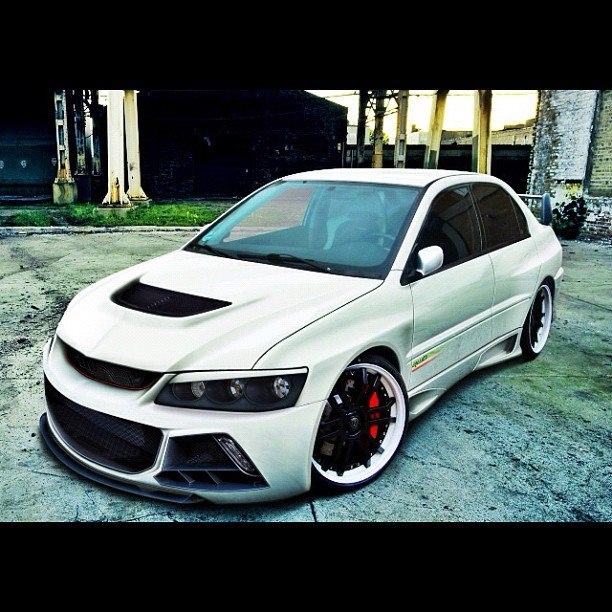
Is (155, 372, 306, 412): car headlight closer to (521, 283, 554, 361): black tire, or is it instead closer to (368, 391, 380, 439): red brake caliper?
(368, 391, 380, 439): red brake caliper

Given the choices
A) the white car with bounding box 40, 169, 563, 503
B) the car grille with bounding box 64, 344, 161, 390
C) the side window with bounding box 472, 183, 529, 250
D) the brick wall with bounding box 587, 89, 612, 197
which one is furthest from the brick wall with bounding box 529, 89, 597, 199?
the car grille with bounding box 64, 344, 161, 390

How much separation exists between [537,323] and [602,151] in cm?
902

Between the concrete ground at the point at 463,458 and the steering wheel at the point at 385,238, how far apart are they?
1149 mm

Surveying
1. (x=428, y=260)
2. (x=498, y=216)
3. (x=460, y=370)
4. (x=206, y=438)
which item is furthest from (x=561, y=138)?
(x=206, y=438)

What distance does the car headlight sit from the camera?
8.21ft

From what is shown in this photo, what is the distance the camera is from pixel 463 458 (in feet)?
10.8

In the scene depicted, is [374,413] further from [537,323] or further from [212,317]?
[537,323]

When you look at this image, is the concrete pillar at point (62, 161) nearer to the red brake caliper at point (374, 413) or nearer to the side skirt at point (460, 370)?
the side skirt at point (460, 370)

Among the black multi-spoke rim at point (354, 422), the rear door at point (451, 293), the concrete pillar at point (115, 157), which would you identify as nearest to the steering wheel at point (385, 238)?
the rear door at point (451, 293)

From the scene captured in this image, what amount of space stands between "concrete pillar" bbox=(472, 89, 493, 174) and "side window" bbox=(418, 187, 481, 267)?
9.89 m

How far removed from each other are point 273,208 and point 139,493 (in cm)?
265

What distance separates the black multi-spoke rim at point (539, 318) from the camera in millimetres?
4789

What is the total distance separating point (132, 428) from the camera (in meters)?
2.54
